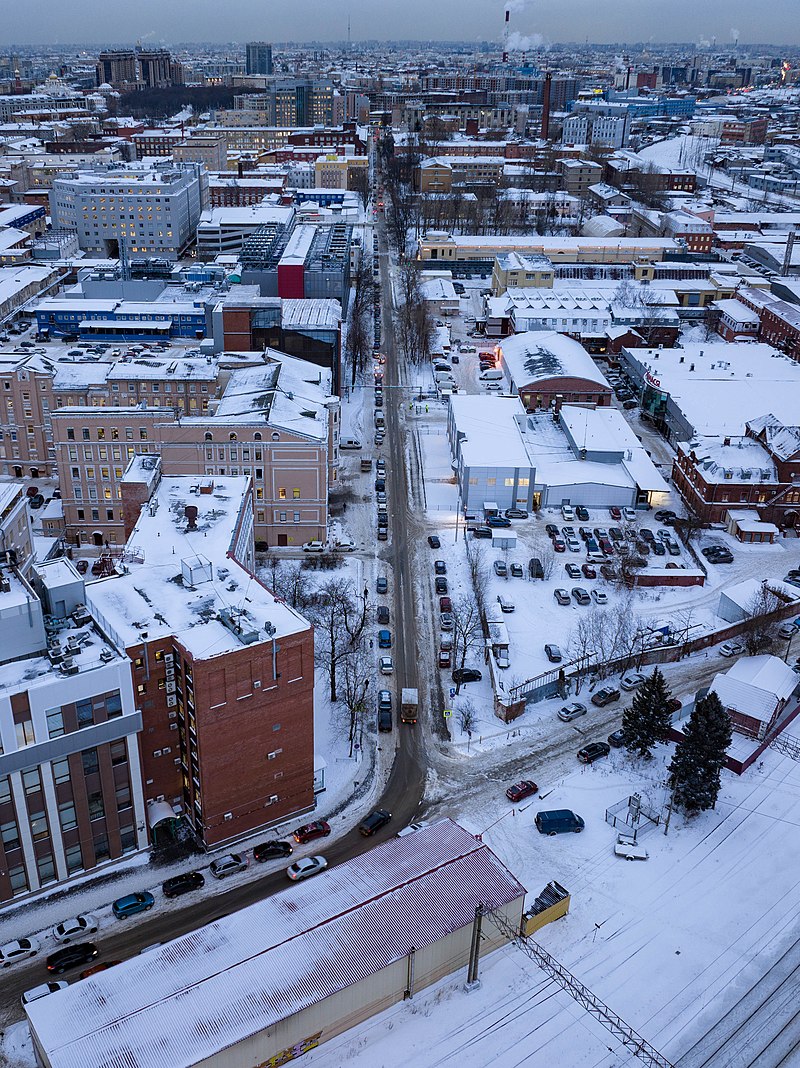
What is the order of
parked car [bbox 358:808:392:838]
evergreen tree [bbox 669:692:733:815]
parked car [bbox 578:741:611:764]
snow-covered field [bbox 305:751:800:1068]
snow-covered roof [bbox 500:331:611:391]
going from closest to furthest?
snow-covered field [bbox 305:751:800:1068] < parked car [bbox 358:808:392:838] < evergreen tree [bbox 669:692:733:815] < parked car [bbox 578:741:611:764] < snow-covered roof [bbox 500:331:611:391]

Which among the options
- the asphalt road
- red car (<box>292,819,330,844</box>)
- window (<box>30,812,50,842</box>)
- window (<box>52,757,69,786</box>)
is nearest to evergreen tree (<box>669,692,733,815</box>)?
the asphalt road

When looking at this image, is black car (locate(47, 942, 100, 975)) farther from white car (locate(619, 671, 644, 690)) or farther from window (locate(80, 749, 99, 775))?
white car (locate(619, 671, 644, 690))

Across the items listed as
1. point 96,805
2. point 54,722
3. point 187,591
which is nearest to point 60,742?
point 54,722

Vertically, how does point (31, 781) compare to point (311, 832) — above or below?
above

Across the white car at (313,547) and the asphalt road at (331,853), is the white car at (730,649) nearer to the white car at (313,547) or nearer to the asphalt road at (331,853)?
the asphalt road at (331,853)

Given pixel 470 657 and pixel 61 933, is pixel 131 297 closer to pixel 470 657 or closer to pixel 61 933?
pixel 470 657

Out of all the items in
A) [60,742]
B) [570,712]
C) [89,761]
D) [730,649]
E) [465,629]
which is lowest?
[730,649]

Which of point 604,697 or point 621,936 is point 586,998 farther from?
point 604,697
